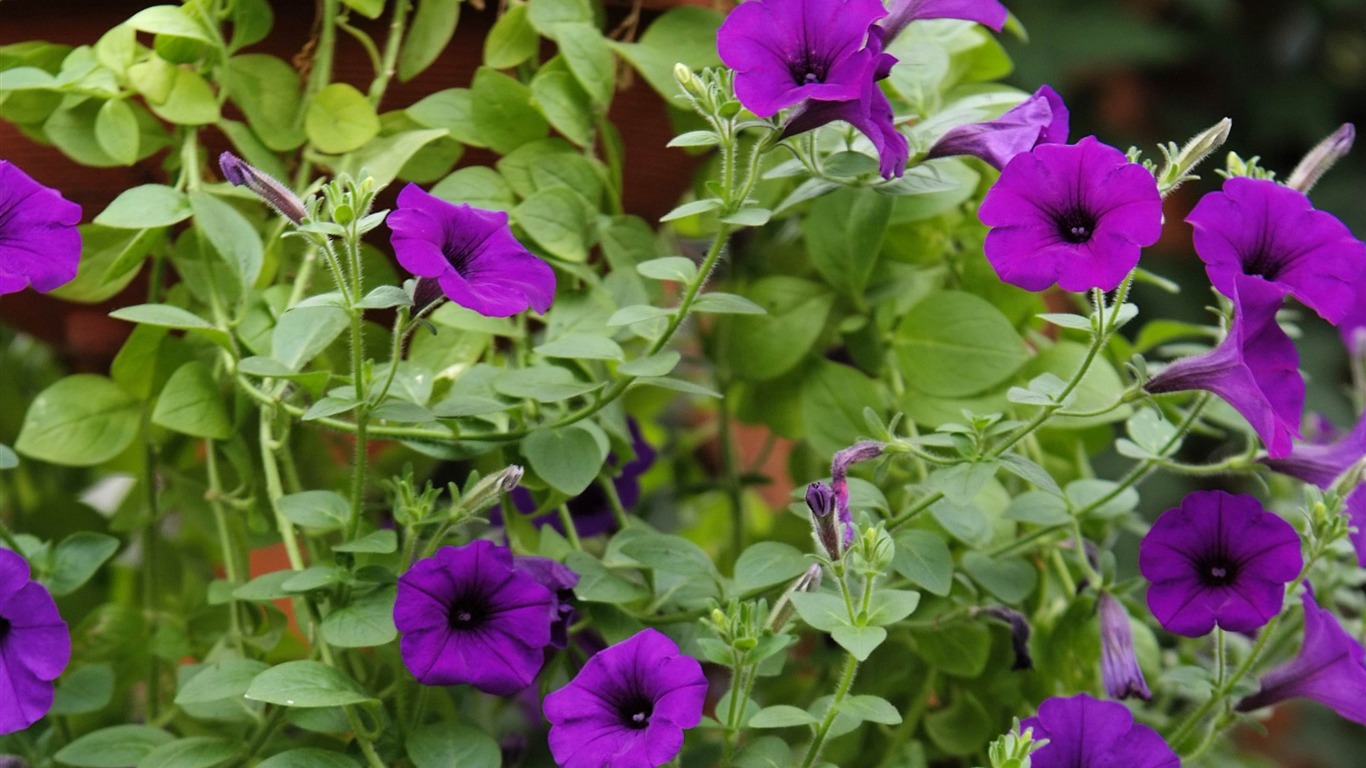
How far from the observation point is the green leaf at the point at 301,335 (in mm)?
582

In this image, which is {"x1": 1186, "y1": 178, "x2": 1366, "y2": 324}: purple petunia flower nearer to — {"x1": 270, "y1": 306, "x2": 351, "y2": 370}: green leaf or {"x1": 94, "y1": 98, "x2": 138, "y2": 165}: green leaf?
{"x1": 270, "y1": 306, "x2": 351, "y2": 370}: green leaf

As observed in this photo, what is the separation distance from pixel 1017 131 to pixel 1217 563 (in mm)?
204

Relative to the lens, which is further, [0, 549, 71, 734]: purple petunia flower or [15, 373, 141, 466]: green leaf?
[15, 373, 141, 466]: green leaf

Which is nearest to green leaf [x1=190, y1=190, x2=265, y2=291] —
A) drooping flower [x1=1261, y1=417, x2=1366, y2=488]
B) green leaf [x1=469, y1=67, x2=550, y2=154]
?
green leaf [x1=469, y1=67, x2=550, y2=154]

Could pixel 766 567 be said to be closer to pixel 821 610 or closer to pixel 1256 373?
pixel 821 610

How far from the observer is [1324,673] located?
2.01 feet

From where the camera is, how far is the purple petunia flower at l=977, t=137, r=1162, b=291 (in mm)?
480

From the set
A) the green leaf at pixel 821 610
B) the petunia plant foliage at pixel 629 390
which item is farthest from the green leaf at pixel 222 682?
the green leaf at pixel 821 610

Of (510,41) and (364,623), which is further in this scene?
(510,41)

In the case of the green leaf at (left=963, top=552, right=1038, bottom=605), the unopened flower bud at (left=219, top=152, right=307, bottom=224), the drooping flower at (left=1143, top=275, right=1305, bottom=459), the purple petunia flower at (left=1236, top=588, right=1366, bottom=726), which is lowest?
the purple petunia flower at (left=1236, top=588, right=1366, bottom=726)

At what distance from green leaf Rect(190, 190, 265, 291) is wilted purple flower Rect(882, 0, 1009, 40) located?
0.30 metres

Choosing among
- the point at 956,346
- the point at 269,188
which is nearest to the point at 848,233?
the point at 956,346

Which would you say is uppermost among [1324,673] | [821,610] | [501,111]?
[501,111]

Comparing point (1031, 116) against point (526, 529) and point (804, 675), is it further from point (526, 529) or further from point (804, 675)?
point (804, 675)
